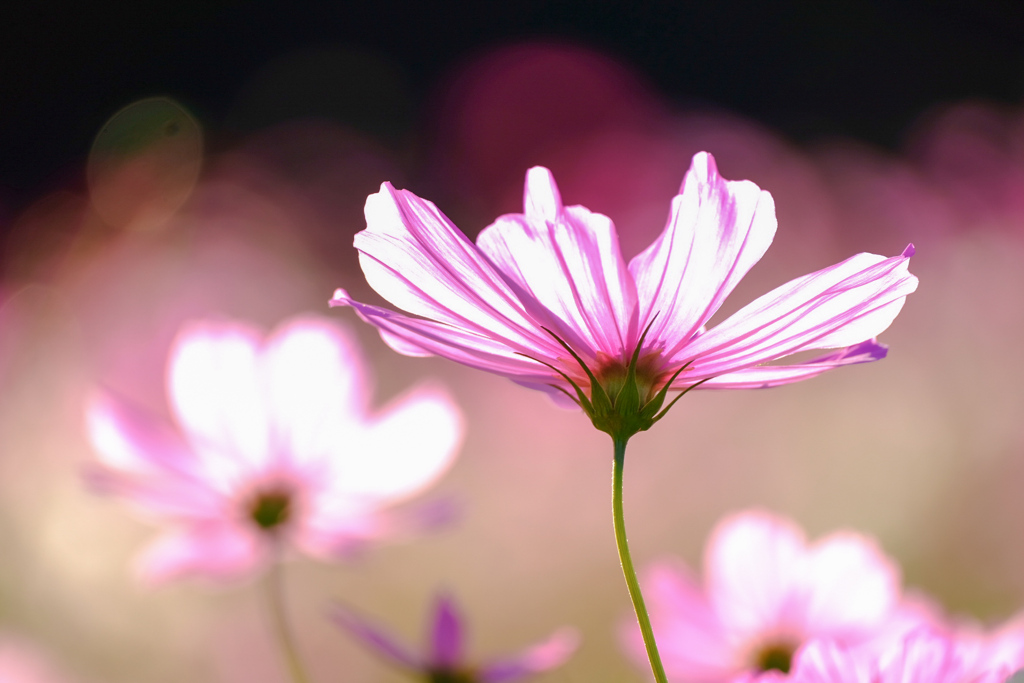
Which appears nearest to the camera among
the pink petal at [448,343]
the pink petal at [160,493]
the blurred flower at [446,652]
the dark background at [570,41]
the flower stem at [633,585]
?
the flower stem at [633,585]

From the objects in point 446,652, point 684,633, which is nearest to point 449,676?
point 446,652

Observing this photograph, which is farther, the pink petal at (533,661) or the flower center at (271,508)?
the flower center at (271,508)

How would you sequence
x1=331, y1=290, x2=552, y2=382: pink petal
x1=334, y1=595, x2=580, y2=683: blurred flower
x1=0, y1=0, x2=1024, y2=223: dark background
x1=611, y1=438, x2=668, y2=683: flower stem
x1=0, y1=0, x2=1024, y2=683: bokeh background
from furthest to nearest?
x1=0, y1=0, x2=1024, y2=223: dark background → x1=0, y1=0, x2=1024, y2=683: bokeh background → x1=334, y1=595, x2=580, y2=683: blurred flower → x1=331, y1=290, x2=552, y2=382: pink petal → x1=611, y1=438, x2=668, y2=683: flower stem

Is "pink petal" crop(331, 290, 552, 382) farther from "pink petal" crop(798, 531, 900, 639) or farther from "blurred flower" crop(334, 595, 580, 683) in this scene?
"pink petal" crop(798, 531, 900, 639)

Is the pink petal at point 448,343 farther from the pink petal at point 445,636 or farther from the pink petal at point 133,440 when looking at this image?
the pink petal at point 133,440

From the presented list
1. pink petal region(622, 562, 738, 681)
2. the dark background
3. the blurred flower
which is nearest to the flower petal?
the blurred flower

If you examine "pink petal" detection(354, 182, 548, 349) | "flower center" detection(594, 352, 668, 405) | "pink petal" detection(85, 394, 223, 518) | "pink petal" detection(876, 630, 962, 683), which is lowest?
"pink petal" detection(876, 630, 962, 683)

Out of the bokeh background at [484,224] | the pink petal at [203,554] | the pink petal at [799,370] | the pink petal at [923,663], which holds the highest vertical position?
the bokeh background at [484,224]

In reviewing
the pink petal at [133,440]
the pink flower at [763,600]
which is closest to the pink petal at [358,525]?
the pink petal at [133,440]
